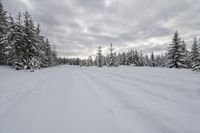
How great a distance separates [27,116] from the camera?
3404mm

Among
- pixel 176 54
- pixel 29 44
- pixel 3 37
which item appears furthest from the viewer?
pixel 176 54

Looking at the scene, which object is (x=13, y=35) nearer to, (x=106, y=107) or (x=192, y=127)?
(x=106, y=107)

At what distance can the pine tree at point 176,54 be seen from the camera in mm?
26750

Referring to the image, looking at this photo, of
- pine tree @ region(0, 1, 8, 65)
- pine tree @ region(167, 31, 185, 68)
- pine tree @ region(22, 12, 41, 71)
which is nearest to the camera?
pine tree @ region(0, 1, 8, 65)

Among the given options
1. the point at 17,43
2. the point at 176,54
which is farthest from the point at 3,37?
the point at 176,54

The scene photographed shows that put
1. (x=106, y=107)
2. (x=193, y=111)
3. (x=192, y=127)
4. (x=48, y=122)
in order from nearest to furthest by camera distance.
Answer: (x=192, y=127)
(x=48, y=122)
(x=193, y=111)
(x=106, y=107)

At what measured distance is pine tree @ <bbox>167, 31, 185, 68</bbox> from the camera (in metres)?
26.8

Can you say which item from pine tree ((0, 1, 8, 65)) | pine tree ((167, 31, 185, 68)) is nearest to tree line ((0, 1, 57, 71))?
pine tree ((0, 1, 8, 65))

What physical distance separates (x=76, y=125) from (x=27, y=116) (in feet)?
4.88

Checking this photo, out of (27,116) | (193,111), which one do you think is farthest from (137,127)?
(27,116)

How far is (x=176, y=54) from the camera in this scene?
1064 inches

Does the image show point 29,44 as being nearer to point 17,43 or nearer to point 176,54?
point 17,43

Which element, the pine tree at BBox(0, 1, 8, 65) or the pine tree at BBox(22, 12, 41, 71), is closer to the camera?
the pine tree at BBox(0, 1, 8, 65)

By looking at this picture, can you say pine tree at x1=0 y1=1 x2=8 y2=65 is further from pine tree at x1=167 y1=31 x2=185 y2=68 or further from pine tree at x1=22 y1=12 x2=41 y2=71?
pine tree at x1=167 y1=31 x2=185 y2=68
